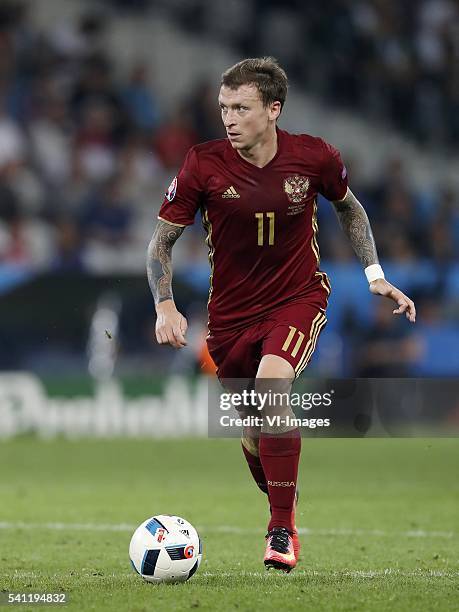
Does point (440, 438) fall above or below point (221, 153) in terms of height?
below

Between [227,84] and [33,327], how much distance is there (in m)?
9.67

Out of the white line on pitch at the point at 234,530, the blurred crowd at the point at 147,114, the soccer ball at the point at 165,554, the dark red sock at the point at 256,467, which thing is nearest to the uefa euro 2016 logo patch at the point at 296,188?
the dark red sock at the point at 256,467

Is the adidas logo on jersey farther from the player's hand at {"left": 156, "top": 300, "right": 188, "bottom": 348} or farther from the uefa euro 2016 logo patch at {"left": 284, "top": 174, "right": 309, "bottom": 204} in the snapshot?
the player's hand at {"left": 156, "top": 300, "right": 188, "bottom": 348}

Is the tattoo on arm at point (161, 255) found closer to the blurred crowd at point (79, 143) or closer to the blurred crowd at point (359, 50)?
the blurred crowd at point (79, 143)

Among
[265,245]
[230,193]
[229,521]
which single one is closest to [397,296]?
[265,245]

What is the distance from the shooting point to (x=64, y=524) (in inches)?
321

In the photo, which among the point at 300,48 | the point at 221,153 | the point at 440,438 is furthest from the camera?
the point at 300,48

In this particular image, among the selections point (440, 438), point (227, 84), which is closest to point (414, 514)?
point (227, 84)

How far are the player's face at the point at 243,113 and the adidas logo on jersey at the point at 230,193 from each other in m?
0.20

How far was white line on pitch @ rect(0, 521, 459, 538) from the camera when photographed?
25.3 ft

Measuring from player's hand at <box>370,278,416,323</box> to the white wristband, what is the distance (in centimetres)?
4

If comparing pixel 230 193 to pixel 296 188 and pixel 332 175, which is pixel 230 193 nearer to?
pixel 296 188

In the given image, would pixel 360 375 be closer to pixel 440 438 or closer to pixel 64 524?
pixel 440 438

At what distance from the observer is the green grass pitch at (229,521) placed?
5188mm
